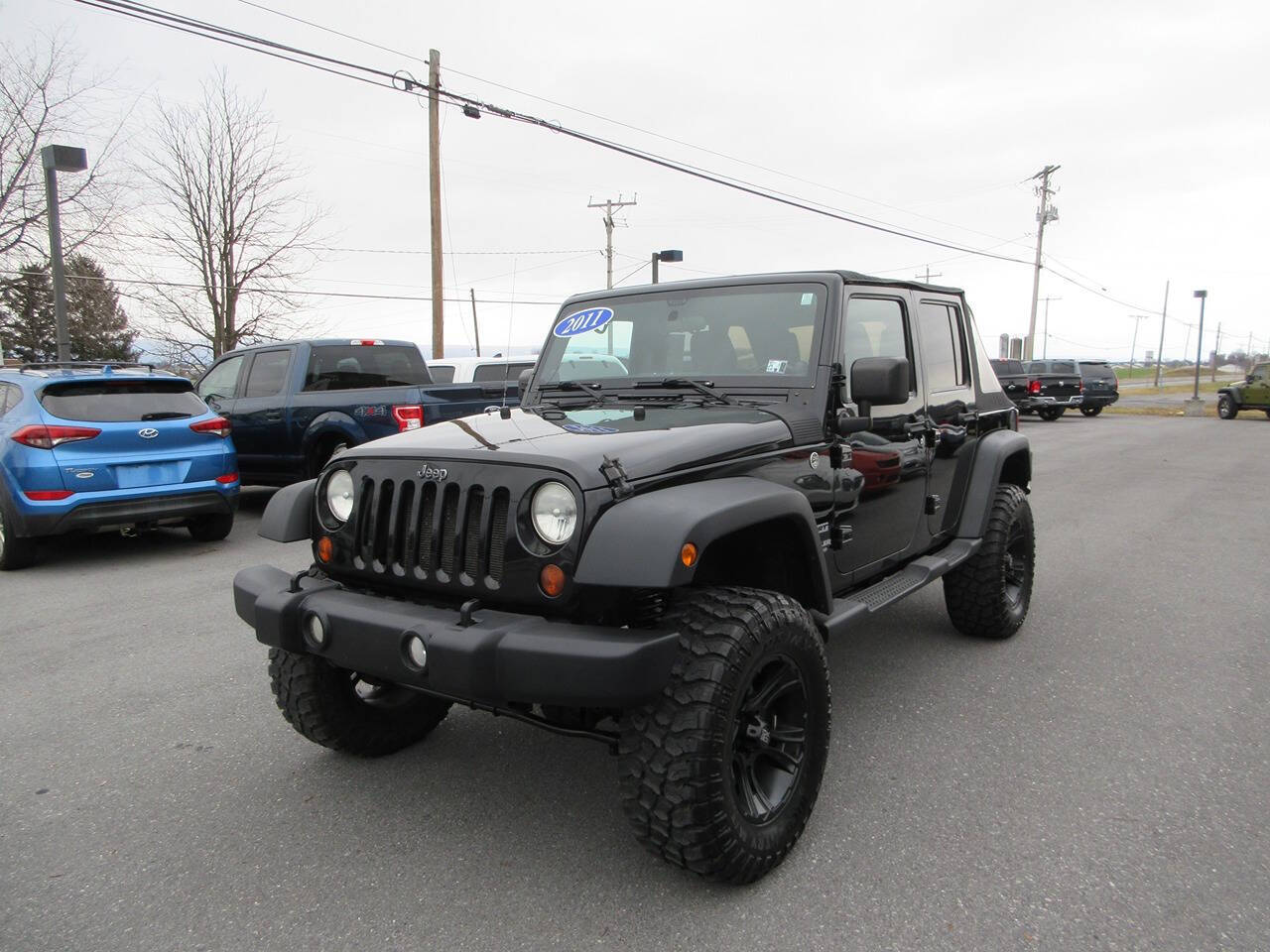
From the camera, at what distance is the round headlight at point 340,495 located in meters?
2.90

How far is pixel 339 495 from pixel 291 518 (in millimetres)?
230

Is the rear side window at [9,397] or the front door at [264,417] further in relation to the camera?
the front door at [264,417]

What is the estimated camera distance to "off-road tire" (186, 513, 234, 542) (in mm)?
7629

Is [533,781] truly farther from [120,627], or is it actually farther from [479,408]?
[479,408]

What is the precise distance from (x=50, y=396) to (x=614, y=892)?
642 cm

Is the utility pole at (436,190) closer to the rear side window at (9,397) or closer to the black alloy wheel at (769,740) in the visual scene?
the rear side window at (9,397)

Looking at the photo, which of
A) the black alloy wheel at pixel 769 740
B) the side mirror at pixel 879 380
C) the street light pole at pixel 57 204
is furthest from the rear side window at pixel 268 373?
the black alloy wheel at pixel 769 740

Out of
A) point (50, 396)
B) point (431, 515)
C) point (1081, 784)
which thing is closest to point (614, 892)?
point (431, 515)

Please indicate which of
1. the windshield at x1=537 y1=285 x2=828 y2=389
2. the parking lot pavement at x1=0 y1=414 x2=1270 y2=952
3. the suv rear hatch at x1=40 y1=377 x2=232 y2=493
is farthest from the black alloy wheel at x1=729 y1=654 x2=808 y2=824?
the suv rear hatch at x1=40 y1=377 x2=232 y2=493

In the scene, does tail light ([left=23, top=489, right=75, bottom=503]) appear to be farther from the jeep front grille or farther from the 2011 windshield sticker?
the jeep front grille

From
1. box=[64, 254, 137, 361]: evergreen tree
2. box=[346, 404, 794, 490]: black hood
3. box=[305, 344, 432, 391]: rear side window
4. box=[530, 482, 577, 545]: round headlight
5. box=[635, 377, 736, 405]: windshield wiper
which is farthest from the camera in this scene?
box=[64, 254, 137, 361]: evergreen tree

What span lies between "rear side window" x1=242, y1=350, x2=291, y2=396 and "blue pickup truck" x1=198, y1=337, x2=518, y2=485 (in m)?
0.01

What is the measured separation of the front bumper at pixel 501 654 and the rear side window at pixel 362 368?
22.3 ft

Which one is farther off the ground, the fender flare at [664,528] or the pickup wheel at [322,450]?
the fender flare at [664,528]
